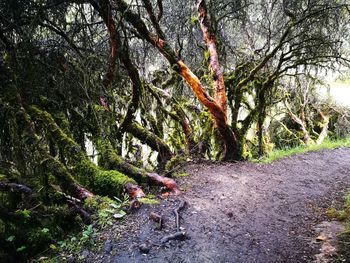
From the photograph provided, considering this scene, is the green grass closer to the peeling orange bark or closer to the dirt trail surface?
the dirt trail surface

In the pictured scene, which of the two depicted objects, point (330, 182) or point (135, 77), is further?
point (330, 182)

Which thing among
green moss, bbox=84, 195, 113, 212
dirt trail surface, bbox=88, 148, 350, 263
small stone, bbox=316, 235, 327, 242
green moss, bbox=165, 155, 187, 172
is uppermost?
green moss, bbox=165, 155, 187, 172

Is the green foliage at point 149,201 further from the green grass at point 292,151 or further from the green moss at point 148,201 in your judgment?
the green grass at point 292,151

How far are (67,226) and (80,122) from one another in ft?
7.59

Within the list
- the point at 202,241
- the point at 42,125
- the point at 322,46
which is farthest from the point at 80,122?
the point at 322,46

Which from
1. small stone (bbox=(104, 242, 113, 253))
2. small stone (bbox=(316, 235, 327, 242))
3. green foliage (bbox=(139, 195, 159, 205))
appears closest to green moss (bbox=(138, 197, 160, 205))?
green foliage (bbox=(139, 195, 159, 205))

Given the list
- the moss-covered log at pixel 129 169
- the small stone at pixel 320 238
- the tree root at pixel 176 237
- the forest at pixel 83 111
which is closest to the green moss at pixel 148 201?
the forest at pixel 83 111

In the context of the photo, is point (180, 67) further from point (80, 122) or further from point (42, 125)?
point (42, 125)

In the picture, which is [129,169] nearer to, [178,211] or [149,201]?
[149,201]

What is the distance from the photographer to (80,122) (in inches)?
259

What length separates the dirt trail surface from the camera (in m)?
3.88

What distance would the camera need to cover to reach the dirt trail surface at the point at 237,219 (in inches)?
153

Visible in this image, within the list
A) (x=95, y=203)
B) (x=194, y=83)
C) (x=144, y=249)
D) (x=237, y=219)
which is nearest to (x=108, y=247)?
(x=144, y=249)

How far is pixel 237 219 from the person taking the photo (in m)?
4.79
